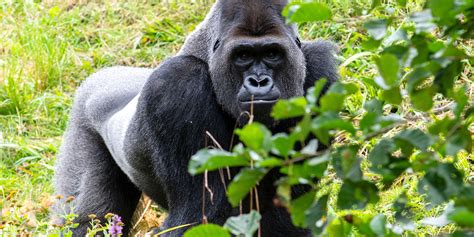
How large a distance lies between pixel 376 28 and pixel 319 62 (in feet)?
8.21

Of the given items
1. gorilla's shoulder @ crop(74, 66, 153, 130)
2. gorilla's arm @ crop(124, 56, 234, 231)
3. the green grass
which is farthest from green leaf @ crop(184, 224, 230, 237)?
the green grass

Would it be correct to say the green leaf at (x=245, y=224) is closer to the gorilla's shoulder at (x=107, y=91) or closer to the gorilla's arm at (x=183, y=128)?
the gorilla's arm at (x=183, y=128)

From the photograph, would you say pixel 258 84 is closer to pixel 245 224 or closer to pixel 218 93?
pixel 218 93

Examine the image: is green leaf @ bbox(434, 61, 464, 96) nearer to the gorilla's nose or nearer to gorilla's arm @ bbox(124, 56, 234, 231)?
the gorilla's nose

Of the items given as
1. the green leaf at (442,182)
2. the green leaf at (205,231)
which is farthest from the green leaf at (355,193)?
the green leaf at (205,231)

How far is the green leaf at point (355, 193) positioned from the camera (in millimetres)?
1670

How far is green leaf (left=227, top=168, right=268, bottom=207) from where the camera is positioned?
1589mm

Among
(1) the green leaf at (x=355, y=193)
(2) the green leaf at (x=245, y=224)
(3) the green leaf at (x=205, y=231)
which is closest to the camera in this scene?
(1) the green leaf at (x=355, y=193)

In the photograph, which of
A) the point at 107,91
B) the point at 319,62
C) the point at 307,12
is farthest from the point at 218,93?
the point at 307,12

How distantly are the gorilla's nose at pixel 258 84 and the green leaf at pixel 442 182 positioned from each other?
6.45ft

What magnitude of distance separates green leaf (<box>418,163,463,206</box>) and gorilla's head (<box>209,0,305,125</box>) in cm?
209

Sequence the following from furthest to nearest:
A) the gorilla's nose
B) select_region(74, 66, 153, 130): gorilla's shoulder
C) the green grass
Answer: the green grass
select_region(74, 66, 153, 130): gorilla's shoulder
the gorilla's nose

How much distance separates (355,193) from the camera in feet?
5.51

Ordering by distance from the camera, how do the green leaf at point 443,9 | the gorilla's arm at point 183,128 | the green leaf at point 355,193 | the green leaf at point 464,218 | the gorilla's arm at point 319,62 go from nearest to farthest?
1. the green leaf at point 464,218
2. the green leaf at point 443,9
3. the green leaf at point 355,193
4. the gorilla's arm at point 183,128
5. the gorilla's arm at point 319,62
